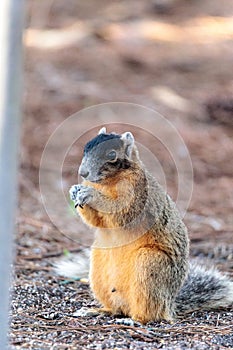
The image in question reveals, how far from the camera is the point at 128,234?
16.1 ft

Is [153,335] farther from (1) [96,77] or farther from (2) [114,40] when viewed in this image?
(2) [114,40]

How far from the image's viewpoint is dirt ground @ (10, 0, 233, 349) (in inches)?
182

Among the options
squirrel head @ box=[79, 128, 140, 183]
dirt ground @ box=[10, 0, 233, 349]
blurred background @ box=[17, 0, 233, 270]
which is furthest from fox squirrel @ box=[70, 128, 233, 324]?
blurred background @ box=[17, 0, 233, 270]

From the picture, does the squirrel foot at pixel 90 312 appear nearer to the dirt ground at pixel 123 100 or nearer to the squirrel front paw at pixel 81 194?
the dirt ground at pixel 123 100

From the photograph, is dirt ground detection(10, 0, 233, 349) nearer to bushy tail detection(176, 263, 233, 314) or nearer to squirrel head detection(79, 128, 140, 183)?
bushy tail detection(176, 263, 233, 314)

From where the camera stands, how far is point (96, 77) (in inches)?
496

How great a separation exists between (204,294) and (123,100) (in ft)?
21.1

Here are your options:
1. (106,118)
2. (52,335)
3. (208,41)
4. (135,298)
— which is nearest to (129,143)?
(135,298)

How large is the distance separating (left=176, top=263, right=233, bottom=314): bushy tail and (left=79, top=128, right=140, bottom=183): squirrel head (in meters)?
1.10

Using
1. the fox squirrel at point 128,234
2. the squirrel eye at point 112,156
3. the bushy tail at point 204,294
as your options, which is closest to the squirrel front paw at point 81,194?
the fox squirrel at point 128,234

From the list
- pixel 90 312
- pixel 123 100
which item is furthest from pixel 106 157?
pixel 123 100

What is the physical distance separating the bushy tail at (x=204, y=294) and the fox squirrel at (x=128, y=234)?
0.25 m

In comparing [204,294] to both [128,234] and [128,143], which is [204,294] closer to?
[128,234]

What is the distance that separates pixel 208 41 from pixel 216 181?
455 centimetres
